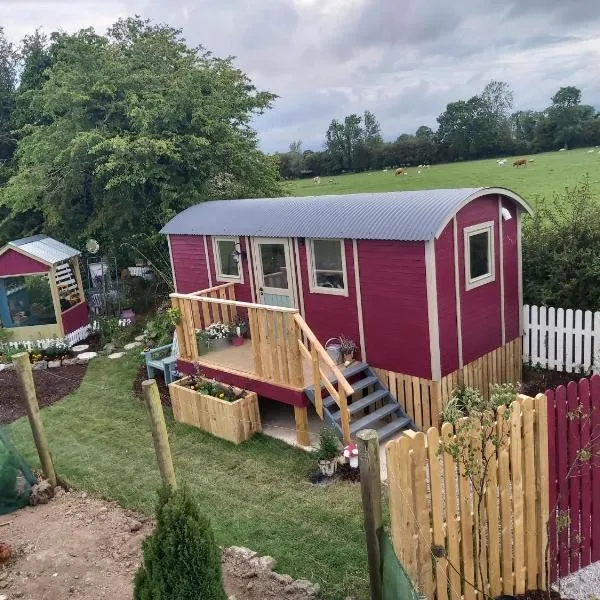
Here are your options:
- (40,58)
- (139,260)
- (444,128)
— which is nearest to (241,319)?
(139,260)

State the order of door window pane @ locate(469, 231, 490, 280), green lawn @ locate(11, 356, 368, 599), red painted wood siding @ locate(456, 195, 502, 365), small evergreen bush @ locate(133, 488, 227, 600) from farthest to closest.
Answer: door window pane @ locate(469, 231, 490, 280) < red painted wood siding @ locate(456, 195, 502, 365) < green lawn @ locate(11, 356, 368, 599) < small evergreen bush @ locate(133, 488, 227, 600)

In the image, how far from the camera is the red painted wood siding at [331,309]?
1020cm

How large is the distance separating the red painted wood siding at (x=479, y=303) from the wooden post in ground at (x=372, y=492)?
616cm

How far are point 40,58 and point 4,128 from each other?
3.43 m

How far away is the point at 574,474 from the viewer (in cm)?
522

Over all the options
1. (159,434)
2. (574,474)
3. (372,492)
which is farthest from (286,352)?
(372,492)

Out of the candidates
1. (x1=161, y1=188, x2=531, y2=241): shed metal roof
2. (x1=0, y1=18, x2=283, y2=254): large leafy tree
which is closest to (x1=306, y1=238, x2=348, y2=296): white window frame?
(x1=161, y1=188, x2=531, y2=241): shed metal roof

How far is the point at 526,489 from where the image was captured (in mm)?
4906

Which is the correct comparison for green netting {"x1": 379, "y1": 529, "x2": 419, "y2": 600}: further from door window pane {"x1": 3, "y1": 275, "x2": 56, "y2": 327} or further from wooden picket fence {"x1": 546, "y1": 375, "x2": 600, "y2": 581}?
door window pane {"x1": 3, "y1": 275, "x2": 56, "y2": 327}

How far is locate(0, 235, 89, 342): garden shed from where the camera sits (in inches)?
612

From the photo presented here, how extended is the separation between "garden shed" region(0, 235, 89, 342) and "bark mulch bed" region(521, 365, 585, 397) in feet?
36.9

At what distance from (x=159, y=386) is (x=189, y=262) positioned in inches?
114

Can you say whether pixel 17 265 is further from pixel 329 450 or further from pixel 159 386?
pixel 329 450

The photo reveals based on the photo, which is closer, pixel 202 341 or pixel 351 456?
pixel 351 456
